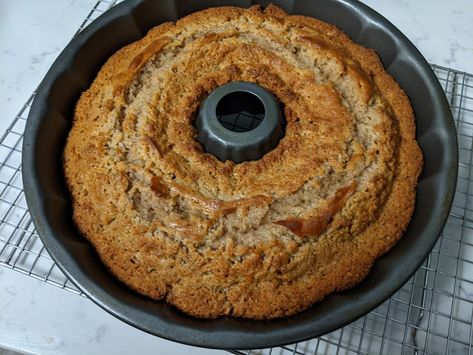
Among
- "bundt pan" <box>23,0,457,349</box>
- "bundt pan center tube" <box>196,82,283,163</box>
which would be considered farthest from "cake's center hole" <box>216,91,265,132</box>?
"bundt pan" <box>23,0,457,349</box>

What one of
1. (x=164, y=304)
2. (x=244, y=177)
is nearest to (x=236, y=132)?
(x=244, y=177)

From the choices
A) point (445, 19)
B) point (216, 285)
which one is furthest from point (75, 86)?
point (445, 19)

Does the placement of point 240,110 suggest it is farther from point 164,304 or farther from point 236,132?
point 164,304

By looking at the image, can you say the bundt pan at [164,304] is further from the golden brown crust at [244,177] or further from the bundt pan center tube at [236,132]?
the bundt pan center tube at [236,132]

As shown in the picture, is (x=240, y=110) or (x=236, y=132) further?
(x=240, y=110)

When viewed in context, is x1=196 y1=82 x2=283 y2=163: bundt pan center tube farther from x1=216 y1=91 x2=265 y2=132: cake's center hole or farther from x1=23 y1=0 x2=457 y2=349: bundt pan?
x1=23 y1=0 x2=457 y2=349: bundt pan

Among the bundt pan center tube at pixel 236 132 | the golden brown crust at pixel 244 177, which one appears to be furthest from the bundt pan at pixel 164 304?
the bundt pan center tube at pixel 236 132

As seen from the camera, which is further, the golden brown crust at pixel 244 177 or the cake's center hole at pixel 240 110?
the cake's center hole at pixel 240 110
